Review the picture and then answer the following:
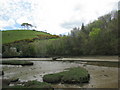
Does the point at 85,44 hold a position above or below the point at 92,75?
above

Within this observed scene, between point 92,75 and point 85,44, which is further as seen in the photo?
point 85,44

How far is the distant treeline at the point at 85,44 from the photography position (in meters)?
51.3

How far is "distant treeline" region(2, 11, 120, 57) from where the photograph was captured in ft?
168

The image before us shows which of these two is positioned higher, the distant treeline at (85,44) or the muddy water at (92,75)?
the distant treeline at (85,44)

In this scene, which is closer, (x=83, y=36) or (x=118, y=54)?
(x=118, y=54)

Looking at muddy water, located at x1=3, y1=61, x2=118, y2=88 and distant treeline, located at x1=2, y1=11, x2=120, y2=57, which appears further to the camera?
distant treeline, located at x1=2, y1=11, x2=120, y2=57

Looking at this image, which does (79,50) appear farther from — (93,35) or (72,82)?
(72,82)

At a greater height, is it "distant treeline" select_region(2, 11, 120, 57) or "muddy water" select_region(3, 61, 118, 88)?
"distant treeline" select_region(2, 11, 120, 57)

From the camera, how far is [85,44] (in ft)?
193

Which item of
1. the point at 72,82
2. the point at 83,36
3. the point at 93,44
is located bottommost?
the point at 72,82

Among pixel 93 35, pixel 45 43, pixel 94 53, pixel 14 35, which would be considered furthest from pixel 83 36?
pixel 14 35

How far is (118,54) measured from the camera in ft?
161

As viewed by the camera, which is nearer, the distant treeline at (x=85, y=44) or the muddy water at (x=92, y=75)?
the muddy water at (x=92, y=75)

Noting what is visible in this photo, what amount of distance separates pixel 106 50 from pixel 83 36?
13599 mm
